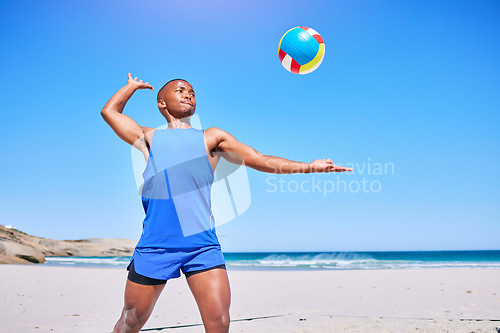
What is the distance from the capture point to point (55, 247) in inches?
1773

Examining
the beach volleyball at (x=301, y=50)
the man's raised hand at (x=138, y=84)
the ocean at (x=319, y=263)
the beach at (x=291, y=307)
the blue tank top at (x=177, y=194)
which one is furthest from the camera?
the ocean at (x=319, y=263)

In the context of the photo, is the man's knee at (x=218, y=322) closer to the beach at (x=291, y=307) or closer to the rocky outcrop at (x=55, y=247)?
the beach at (x=291, y=307)

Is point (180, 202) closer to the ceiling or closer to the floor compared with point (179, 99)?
closer to the floor

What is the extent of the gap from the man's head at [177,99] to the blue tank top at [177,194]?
16 centimetres

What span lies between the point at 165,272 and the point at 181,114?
106 centimetres

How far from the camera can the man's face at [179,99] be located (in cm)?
290

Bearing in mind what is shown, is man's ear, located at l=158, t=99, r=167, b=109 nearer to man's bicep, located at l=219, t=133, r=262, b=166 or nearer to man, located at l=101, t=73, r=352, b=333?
man, located at l=101, t=73, r=352, b=333

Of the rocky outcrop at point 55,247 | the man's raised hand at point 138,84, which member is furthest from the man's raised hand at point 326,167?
the rocky outcrop at point 55,247

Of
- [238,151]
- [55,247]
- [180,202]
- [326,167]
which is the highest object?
[238,151]

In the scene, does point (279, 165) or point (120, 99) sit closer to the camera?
point (279, 165)

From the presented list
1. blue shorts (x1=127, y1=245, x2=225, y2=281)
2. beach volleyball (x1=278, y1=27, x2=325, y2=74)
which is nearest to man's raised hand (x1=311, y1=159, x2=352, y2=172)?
blue shorts (x1=127, y1=245, x2=225, y2=281)

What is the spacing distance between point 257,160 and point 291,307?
5.68 meters

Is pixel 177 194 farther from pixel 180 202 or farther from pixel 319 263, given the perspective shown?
pixel 319 263

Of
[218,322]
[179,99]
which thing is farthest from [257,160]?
[218,322]
